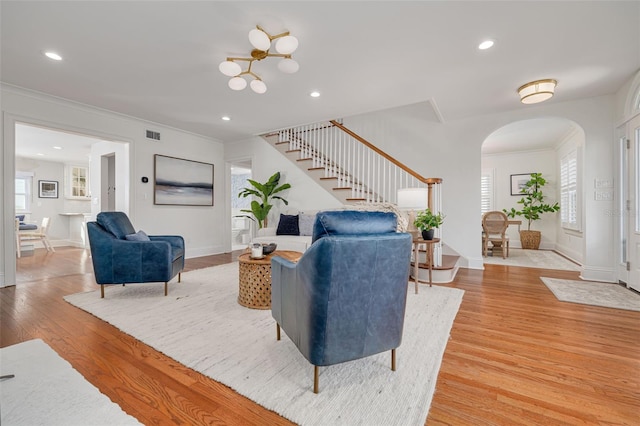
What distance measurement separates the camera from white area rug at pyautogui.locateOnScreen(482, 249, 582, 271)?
4773mm

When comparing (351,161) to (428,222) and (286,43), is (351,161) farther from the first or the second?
(286,43)

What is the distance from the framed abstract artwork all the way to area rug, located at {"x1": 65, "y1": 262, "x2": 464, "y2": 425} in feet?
8.55

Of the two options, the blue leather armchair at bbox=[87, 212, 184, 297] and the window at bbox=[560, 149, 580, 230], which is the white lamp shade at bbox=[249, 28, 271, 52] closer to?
the blue leather armchair at bbox=[87, 212, 184, 297]

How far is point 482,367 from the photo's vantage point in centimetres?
171

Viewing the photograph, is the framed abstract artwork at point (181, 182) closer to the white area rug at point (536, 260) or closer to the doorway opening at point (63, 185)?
the doorway opening at point (63, 185)

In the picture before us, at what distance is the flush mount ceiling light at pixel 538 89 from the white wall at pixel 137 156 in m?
5.83

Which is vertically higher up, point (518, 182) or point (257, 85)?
point (257, 85)

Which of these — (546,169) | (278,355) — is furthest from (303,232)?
(546,169)

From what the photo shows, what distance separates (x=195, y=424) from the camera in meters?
1.25

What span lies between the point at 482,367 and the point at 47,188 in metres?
11.1

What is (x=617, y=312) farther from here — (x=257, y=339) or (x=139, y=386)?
(x=139, y=386)

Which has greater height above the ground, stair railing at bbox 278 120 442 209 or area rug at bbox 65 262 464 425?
stair railing at bbox 278 120 442 209

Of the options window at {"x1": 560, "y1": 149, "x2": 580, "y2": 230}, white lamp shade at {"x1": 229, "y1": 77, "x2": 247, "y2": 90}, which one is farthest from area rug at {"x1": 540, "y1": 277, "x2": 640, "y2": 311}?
white lamp shade at {"x1": 229, "y1": 77, "x2": 247, "y2": 90}

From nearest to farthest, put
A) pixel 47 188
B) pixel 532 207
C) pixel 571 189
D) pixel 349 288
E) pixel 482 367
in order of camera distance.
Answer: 1. pixel 349 288
2. pixel 482 367
3. pixel 571 189
4. pixel 532 207
5. pixel 47 188
